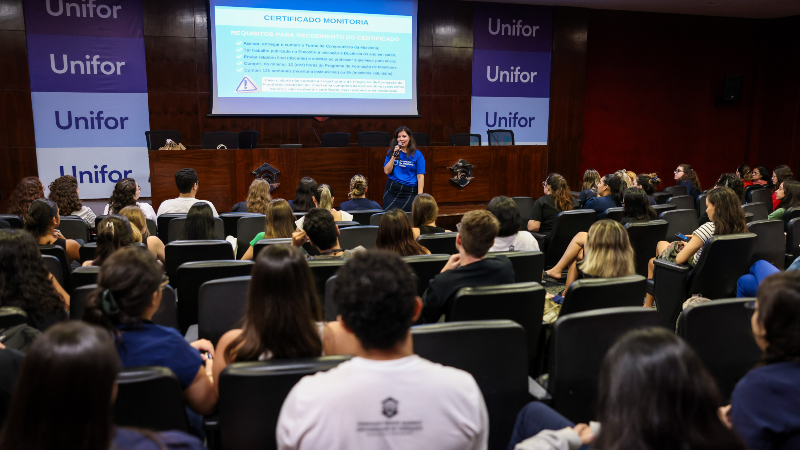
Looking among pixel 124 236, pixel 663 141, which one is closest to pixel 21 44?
pixel 124 236

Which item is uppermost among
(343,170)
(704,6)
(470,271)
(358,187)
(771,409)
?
(704,6)

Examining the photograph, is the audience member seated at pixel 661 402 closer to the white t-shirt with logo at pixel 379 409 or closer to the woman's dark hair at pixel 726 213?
the white t-shirt with logo at pixel 379 409

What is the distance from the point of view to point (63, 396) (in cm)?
103

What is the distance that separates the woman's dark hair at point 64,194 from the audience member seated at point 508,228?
3436mm

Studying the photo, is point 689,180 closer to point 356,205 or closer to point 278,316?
point 356,205

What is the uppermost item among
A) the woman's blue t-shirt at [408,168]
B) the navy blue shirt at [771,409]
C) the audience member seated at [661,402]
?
the woman's blue t-shirt at [408,168]

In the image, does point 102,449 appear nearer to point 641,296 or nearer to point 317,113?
point 641,296

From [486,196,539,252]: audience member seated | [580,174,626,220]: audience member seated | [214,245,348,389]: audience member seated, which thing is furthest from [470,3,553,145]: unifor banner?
[214,245,348,389]: audience member seated

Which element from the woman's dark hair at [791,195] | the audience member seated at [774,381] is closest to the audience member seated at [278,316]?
the audience member seated at [774,381]

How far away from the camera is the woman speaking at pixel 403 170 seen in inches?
248

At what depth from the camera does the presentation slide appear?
8125mm

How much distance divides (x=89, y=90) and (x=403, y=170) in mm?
4643

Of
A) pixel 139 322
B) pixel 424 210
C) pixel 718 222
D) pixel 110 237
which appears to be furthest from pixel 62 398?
pixel 718 222

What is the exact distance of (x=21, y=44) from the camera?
24.2 feet
